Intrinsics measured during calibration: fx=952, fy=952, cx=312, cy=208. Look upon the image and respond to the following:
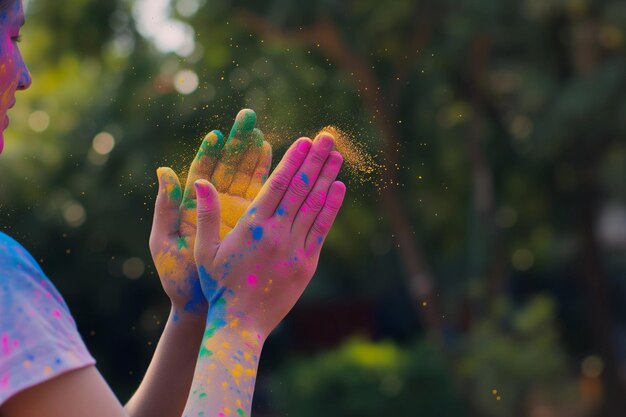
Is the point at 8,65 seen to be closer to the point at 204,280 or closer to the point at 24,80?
the point at 24,80

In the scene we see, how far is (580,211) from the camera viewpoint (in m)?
12.8

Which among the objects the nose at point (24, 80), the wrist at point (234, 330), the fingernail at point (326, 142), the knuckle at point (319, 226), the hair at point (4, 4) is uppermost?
the hair at point (4, 4)

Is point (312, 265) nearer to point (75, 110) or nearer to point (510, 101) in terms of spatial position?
point (510, 101)

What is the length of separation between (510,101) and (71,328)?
12.4m

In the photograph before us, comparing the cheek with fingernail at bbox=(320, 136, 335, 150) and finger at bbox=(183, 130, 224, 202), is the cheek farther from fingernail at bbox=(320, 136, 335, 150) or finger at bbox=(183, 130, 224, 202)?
fingernail at bbox=(320, 136, 335, 150)

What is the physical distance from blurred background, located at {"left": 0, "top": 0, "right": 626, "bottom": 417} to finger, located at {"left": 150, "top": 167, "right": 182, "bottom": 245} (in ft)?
23.4

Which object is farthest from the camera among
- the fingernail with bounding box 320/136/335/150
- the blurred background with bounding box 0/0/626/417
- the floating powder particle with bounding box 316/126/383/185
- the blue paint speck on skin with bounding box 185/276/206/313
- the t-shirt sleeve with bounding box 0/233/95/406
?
the blurred background with bounding box 0/0/626/417

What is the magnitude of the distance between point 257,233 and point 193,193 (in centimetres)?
22

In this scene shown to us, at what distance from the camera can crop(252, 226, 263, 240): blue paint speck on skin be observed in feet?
4.14

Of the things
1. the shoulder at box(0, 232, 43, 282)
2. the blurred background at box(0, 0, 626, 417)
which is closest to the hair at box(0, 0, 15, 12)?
the shoulder at box(0, 232, 43, 282)

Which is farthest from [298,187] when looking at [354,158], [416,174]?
[416,174]

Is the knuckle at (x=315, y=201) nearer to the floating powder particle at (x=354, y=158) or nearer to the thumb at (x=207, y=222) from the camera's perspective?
the thumb at (x=207, y=222)

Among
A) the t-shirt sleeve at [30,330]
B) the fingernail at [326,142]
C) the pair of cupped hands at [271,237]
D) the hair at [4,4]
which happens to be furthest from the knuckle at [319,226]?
the hair at [4,4]

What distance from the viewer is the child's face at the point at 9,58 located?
4.07 feet
